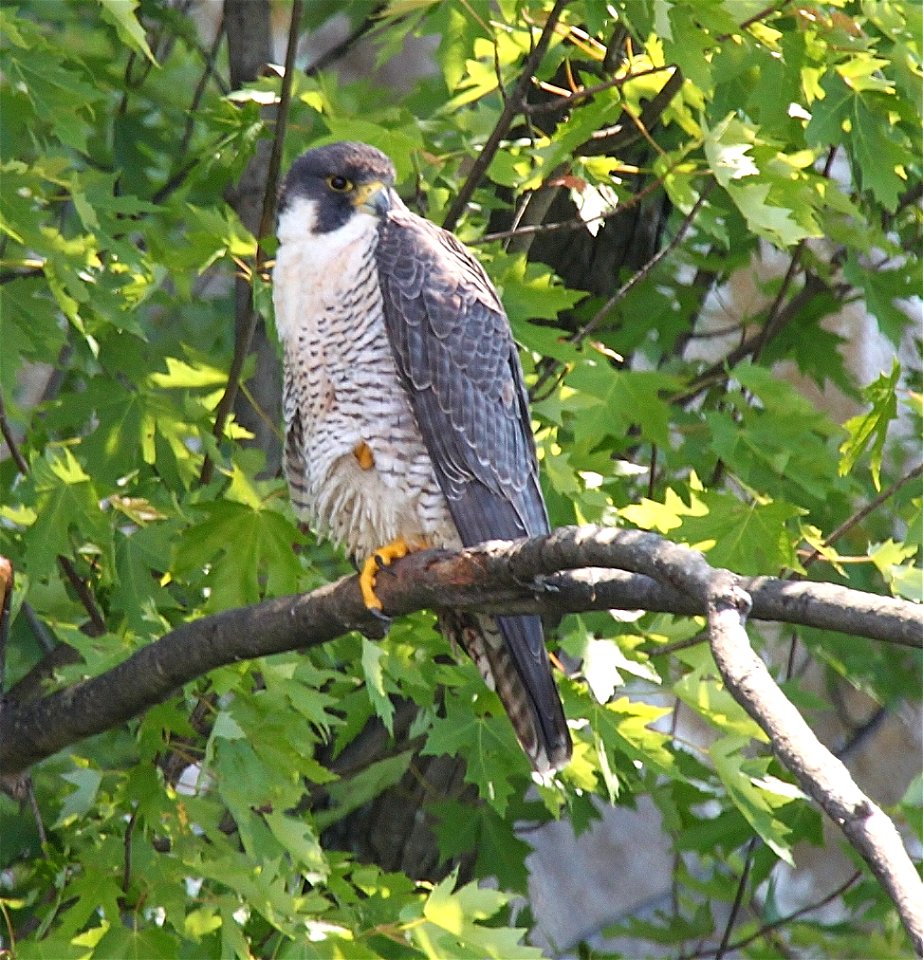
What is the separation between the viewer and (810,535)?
11.6 feet

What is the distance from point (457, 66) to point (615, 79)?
15.6 inches

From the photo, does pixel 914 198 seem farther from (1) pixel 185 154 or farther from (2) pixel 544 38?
(1) pixel 185 154

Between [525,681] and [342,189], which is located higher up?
[342,189]

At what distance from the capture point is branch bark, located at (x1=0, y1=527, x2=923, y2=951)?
165cm

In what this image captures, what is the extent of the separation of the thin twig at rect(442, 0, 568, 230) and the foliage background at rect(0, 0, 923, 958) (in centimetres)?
7

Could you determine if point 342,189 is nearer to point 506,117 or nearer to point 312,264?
point 312,264

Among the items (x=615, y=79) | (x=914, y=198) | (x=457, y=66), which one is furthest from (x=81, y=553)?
(x=914, y=198)

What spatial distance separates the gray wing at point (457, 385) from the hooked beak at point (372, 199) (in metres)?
0.08

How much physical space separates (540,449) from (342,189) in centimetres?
81

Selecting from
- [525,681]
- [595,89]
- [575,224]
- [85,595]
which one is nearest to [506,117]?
[595,89]

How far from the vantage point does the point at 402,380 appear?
3.60 meters

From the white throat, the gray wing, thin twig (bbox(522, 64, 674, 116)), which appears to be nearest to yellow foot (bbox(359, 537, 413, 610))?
the gray wing

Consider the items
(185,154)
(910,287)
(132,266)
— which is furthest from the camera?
(185,154)

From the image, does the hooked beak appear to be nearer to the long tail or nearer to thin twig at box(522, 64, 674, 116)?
thin twig at box(522, 64, 674, 116)
